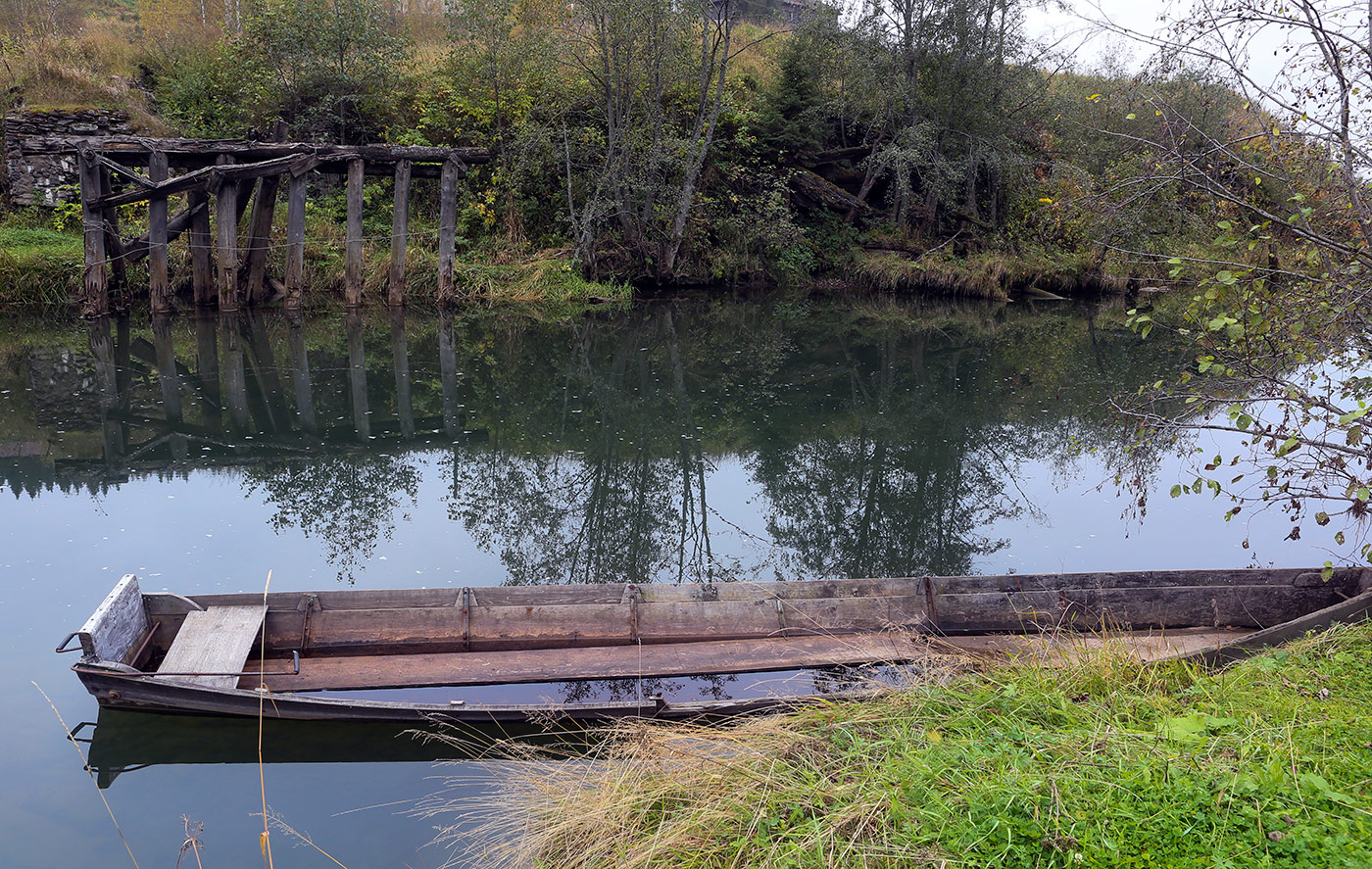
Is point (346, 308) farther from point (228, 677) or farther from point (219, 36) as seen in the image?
point (228, 677)

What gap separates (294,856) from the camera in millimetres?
4266

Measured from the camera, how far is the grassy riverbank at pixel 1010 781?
9.64 ft

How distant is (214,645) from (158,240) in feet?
44.7

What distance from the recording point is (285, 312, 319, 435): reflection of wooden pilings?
37.9 ft

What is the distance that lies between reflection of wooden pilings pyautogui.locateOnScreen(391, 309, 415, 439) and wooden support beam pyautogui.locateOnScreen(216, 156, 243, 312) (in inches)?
117

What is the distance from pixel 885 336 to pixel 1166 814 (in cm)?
1643

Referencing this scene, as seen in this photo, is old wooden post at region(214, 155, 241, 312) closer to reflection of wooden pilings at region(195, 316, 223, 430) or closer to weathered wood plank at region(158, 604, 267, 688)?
reflection of wooden pilings at region(195, 316, 223, 430)

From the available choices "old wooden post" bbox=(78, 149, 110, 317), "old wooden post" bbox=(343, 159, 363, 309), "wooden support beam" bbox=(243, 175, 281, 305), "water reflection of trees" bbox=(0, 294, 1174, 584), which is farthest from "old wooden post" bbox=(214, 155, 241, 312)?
"old wooden post" bbox=(343, 159, 363, 309)

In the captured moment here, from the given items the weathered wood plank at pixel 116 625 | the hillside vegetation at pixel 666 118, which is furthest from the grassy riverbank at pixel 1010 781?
the hillside vegetation at pixel 666 118

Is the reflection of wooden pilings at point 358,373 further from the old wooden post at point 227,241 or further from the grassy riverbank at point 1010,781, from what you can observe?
the grassy riverbank at point 1010,781

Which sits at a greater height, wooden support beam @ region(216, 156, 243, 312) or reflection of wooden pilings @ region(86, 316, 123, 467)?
wooden support beam @ region(216, 156, 243, 312)

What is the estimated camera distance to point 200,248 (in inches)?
685

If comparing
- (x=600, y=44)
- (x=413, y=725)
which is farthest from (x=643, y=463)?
(x=600, y=44)

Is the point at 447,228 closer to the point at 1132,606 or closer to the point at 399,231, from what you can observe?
the point at 399,231
